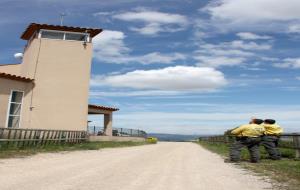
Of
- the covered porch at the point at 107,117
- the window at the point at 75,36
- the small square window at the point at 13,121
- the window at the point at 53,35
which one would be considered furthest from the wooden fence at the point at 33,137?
the covered porch at the point at 107,117

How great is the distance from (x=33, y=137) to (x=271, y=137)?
35.9ft

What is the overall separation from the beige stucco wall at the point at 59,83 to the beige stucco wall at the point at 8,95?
0.38 metres

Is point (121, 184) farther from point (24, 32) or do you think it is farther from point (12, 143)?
point (24, 32)

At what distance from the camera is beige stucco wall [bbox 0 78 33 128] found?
2298 cm

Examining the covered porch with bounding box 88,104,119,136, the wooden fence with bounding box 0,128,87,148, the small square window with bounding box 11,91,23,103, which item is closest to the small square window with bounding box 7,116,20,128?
the small square window with bounding box 11,91,23,103

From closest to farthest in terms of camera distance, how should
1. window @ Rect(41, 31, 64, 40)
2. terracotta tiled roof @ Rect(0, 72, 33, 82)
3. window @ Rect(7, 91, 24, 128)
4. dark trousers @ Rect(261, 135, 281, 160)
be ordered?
dark trousers @ Rect(261, 135, 281, 160) → terracotta tiled roof @ Rect(0, 72, 33, 82) → window @ Rect(7, 91, 24, 128) → window @ Rect(41, 31, 64, 40)

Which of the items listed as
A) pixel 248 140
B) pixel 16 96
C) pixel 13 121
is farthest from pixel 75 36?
pixel 248 140

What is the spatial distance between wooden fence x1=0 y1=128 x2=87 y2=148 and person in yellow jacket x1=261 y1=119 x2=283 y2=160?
34.1 feet

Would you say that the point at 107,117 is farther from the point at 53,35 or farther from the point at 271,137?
the point at 271,137

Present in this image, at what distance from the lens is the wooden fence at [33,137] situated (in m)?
16.2

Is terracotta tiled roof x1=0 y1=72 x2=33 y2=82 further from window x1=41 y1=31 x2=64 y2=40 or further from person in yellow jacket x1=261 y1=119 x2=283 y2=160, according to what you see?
person in yellow jacket x1=261 y1=119 x2=283 y2=160

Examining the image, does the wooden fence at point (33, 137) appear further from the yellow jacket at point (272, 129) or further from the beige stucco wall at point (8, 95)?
the yellow jacket at point (272, 129)

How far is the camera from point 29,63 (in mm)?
26484

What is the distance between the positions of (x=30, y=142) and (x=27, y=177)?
33.6 ft
